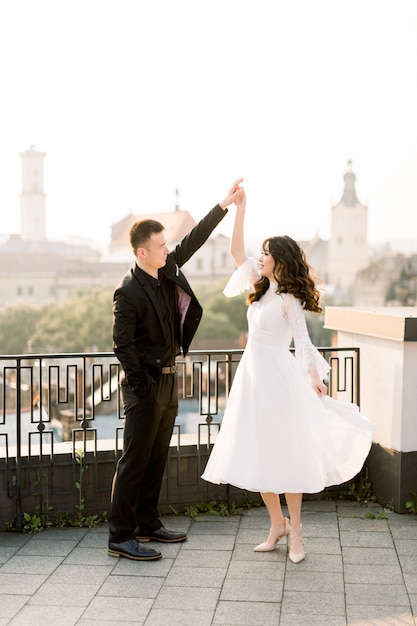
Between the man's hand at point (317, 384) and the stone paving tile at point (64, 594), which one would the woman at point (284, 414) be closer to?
the man's hand at point (317, 384)

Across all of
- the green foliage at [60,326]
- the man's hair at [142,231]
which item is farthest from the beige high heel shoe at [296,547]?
the green foliage at [60,326]

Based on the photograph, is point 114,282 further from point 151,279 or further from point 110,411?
point 151,279

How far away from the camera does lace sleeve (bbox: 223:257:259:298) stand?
Answer: 4488 mm

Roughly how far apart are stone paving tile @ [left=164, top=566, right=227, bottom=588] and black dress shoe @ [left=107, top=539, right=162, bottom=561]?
17 centimetres

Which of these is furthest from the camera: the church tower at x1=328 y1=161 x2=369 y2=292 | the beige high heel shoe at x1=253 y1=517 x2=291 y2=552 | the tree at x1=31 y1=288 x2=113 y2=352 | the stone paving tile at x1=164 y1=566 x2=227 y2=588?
the church tower at x1=328 y1=161 x2=369 y2=292

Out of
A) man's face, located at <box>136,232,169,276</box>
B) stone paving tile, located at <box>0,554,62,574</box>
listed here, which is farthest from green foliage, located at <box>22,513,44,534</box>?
man's face, located at <box>136,232,169,276</box>

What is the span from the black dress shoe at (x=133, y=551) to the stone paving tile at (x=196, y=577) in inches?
6.7

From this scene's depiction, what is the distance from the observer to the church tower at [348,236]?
114 metres

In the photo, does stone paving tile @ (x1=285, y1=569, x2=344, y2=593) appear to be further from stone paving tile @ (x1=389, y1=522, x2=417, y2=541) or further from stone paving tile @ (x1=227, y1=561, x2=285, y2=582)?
stone paving tile @ (x1=389, y1=522, x2=417, y2=541)

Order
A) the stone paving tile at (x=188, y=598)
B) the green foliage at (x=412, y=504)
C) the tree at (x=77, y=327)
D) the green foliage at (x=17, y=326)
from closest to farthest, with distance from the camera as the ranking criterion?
the stone paving tile at (x=188, y=598) < the green foliage at (x=412, y=504) < the tree at (x=77, y=327) < the green foliage at (x=17, y=326)

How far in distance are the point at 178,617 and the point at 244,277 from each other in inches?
72.4

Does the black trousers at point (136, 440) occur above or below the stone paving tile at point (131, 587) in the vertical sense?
above

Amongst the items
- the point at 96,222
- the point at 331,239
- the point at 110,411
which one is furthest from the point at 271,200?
the point at 110,411

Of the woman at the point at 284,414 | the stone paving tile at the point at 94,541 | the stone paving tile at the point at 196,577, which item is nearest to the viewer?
the stone paving tile at the point at 196,577
